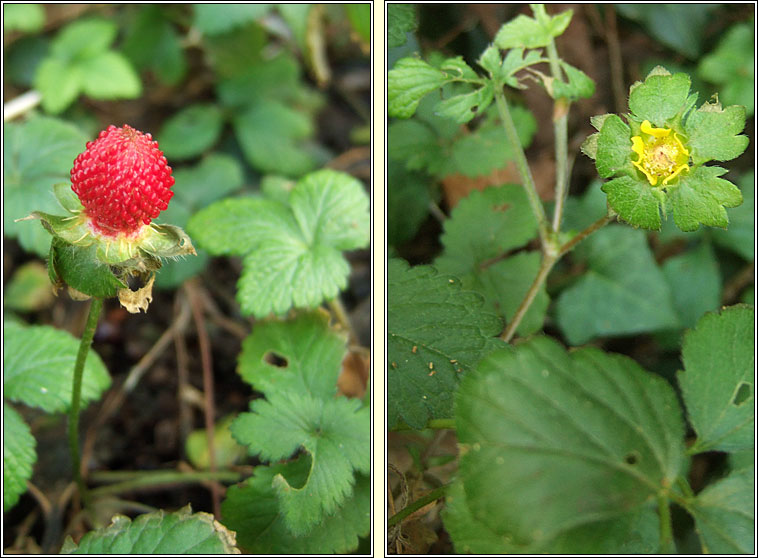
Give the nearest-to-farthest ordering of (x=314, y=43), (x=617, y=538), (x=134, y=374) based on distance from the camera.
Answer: (x=617, y=538) → (x=134, y=374) → (x=314, y=43)

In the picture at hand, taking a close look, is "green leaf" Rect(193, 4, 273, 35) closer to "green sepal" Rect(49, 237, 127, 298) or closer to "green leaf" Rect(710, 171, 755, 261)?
"green sepal" Rect(49, 237, 127, 298)

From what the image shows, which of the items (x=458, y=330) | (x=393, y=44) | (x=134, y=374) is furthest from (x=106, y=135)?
(x=134, y=374)

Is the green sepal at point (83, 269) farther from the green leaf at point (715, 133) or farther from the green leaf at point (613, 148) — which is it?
the green leaf at point (715, 133)

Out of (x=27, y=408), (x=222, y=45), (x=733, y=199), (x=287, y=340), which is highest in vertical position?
(x=733, y=199)

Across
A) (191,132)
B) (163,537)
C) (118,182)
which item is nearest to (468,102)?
(118,182)

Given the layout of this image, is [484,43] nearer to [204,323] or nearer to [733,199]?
[733,199]

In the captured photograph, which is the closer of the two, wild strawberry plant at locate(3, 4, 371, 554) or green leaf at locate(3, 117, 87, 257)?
wild strawberry plant at locate(3, 4, 371, 554)

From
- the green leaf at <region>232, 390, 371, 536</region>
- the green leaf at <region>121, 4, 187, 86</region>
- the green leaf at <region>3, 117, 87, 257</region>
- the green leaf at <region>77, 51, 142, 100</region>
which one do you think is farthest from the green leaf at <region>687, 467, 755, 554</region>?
the green leaf at <region>121, 4, 187, 86</region>

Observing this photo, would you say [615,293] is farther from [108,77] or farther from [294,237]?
[108,77]
